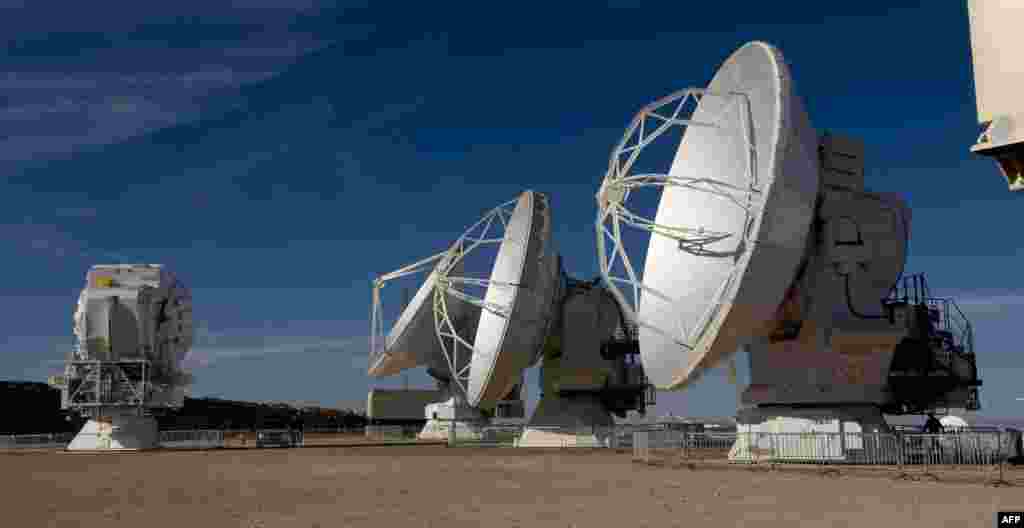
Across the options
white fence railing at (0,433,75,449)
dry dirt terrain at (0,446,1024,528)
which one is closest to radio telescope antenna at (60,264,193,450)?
white fence railing at (0,433,75,449)

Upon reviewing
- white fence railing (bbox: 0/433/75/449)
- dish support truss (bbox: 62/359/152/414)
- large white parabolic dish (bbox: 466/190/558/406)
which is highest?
large white parabolic dish (bbox: 466/190/558/406)

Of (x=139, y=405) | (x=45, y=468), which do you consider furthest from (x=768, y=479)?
(x=139, y=405)

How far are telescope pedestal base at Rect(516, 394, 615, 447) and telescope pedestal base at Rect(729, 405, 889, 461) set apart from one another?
15.5 meters

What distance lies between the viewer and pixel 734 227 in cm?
2489

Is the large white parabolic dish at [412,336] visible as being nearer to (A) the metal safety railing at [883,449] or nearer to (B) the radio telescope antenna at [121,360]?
(B) the radio telescope antenna at [121,360]

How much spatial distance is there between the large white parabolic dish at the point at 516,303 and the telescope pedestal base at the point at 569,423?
4.49m

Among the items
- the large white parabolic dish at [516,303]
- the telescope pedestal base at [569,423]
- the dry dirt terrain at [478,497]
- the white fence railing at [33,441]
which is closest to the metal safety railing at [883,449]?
the dry dirt terrain at [478,497]

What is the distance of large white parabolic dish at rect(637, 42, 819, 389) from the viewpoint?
2338 centimetres

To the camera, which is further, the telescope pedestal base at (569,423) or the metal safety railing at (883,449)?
the telescope pedestal base at (569,423)

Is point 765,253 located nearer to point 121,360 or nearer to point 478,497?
point 478,497

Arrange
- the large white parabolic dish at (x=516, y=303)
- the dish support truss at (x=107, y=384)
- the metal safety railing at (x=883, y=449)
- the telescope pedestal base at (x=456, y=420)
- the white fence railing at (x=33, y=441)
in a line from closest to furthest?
the metal safety railing at (x=883, y=449) → the large white parabolic dish at (x=516, y=303) → the dish support truss at (x=107, y=384) → the white fence railing at (x=33, y=441) → the telescope pedestal base at (x=456, y=420)

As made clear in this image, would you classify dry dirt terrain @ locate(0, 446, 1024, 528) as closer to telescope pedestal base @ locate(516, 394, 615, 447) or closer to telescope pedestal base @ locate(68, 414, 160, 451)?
telescope pedestal base @ locate(68, 414, 160, 451)

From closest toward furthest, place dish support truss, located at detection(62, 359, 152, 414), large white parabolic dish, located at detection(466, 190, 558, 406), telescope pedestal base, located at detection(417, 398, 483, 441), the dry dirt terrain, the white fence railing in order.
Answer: the dry dirt terrain
large white parabolic dish, located at detection(466, 190, 558, 406)
dish support truss, located at detection(62, 359, 152, 414)
the white fence railing
telescope pedestal base, located at detection(417, 398, 483, 441)

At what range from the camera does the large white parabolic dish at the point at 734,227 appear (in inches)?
920
